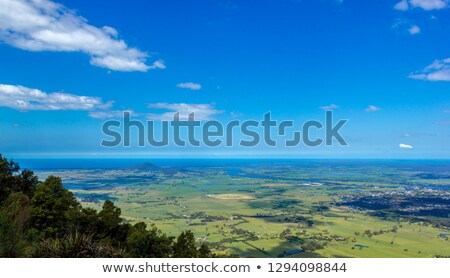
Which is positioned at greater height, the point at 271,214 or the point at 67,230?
the point at 67,230

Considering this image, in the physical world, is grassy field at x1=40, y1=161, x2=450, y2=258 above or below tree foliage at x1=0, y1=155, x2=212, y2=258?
below

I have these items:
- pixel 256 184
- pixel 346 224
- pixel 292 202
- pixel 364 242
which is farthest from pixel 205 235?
pixel 256 184

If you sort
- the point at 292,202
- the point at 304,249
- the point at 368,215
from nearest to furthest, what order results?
the point at 304,249
the point at 368,215
the point at 292,202

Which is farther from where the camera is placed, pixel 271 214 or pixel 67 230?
pixel 271 214

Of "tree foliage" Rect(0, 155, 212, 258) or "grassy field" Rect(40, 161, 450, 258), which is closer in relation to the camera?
"tree foliage" Rect(0, 155, 212, 258)

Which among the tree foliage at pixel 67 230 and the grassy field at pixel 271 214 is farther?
the grassy field at pixel 271 214

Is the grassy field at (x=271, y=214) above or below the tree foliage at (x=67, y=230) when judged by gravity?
below
